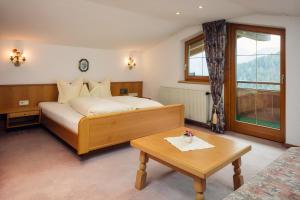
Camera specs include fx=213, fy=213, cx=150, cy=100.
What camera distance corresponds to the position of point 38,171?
8.07ft

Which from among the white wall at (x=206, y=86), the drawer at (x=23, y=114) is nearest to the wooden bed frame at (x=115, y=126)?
the drawer at (x=23, y=114)

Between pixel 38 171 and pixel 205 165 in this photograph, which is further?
pixel 38 171

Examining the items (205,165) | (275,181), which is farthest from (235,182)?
(275,181)

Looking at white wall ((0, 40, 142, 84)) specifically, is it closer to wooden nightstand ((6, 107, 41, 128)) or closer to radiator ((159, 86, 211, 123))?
wooden nightstand ((6, 107, 41, 128))

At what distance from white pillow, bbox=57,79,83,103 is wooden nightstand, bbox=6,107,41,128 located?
0.51m

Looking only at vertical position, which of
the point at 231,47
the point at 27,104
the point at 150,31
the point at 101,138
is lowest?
the point at 101,138

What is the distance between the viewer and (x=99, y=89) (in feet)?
16.0

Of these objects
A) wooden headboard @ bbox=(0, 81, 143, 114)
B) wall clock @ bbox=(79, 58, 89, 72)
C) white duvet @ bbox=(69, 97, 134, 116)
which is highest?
wall clock @ bbox=(79, 58, 89, 72)

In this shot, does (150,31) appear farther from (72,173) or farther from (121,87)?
(72,173)

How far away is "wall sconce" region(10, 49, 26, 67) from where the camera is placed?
410 centimetres

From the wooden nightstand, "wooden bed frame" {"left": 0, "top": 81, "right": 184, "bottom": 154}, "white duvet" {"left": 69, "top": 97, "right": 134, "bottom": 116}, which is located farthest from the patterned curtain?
the wooden nightstand

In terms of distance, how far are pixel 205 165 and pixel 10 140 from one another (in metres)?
3.29

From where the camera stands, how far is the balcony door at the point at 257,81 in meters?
3.46

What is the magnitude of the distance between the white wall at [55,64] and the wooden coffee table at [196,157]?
327 cm
